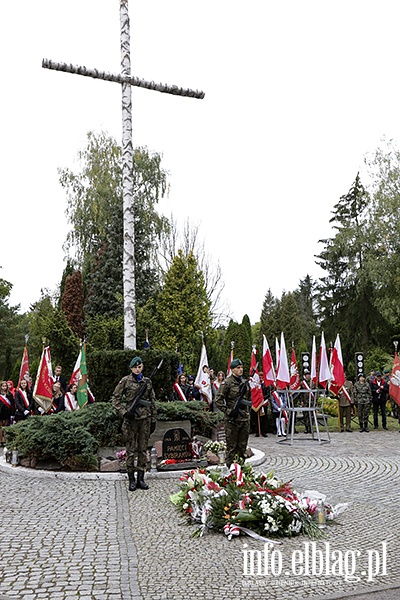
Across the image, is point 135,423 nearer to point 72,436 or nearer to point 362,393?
point 72,436

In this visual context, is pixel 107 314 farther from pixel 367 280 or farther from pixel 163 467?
pixel 163 467

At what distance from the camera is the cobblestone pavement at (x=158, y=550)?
482cm

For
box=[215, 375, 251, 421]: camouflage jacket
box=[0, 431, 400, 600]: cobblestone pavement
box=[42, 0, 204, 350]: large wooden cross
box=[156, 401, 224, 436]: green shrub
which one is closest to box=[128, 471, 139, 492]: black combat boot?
box=[0, 431, 400, 600]: cobblestone pavement

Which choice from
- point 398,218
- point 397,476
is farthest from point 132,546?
point 398,218

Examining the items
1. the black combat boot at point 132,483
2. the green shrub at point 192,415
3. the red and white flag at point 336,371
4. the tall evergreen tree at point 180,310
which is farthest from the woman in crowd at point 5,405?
the tall evergreen tree at point 180,310

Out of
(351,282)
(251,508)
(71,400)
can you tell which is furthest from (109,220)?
(251,508)

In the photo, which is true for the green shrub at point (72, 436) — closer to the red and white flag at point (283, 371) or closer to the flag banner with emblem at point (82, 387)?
the flag banner with emblem at point (82, 387)

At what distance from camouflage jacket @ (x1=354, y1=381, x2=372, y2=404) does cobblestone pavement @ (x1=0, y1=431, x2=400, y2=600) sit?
874 cm

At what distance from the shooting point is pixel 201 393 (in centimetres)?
1703

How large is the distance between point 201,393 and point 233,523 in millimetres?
10605

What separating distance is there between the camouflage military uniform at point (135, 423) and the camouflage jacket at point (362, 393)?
10.6 m

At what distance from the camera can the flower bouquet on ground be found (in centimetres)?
636

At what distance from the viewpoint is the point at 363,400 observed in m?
18.2

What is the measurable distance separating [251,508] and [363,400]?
12456 millimetres
